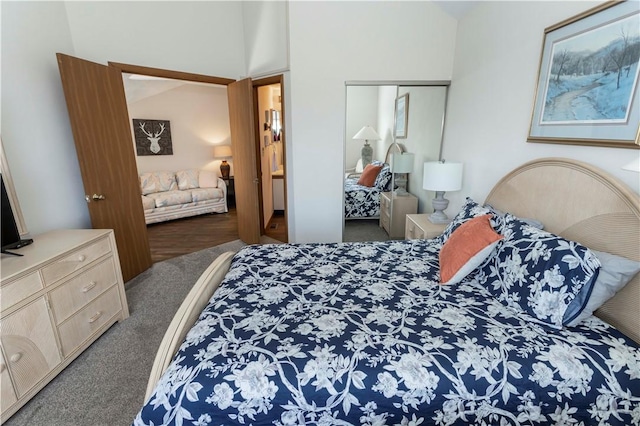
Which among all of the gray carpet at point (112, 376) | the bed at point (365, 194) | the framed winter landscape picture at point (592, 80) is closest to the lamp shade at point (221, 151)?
the bed at point (365, 194)

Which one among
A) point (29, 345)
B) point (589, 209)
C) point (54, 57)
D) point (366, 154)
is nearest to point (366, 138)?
point (366, 154)

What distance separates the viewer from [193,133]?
6285 millimetres

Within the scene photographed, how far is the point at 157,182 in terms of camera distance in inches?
217

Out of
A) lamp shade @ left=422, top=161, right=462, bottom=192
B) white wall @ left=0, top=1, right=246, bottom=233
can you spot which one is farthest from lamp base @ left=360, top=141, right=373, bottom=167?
white wall @ left=0, top=1, right=246, bottom=233

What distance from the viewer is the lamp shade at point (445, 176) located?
2781 millimetres

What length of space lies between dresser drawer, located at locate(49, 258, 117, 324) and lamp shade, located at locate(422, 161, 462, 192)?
112 inches

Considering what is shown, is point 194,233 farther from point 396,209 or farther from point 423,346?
point 423,346

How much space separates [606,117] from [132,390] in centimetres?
307

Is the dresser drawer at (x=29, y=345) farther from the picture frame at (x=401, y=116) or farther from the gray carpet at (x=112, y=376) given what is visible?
the picture frame at (x=401, y=116)

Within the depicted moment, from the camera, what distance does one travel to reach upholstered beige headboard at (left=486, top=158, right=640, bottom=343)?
138cm

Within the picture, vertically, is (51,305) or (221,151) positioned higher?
(221,151)

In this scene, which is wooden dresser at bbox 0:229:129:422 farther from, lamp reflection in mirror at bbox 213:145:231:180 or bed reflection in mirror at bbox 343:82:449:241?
lamp reflection in mirror at bbox 213:145:231:180

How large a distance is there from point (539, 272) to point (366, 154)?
8.34ft

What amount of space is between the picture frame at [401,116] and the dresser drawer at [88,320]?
324 centimetres
